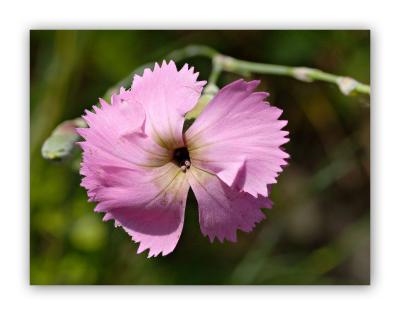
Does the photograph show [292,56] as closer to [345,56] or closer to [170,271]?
[345,56]

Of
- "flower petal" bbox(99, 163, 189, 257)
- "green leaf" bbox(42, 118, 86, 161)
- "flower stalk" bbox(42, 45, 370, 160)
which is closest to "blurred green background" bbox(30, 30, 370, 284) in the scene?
"flower stalk" bbox(42, 45, 370, 160)

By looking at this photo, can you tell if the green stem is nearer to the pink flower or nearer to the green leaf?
the pink flower

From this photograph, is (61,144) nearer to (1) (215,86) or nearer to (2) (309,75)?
(1) (215,86)

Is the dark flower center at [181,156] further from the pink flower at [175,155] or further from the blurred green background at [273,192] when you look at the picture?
the blurred green background at [273,192]

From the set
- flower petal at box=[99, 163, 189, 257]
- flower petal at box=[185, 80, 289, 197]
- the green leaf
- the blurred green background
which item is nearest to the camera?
flower petal at box=[185, 80, 289, 197]

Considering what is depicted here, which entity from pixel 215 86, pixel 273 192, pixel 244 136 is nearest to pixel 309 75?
pixel 215 86
